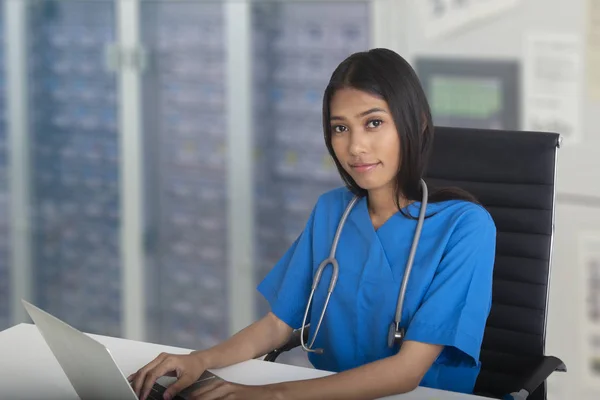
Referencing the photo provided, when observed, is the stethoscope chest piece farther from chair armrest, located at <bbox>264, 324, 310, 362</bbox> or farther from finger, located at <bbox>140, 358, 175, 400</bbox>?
finger, located at <bbox>140, 358, 175, 400</bbox>

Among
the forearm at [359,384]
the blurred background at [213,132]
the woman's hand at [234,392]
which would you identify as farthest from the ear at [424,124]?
the blurred background at [213,132]

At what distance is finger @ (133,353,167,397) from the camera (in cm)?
141

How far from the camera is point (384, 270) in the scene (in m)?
1.57

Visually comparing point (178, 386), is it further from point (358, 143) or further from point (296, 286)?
point (358, 143)

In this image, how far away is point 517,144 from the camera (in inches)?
69.6

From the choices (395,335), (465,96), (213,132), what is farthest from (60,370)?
(213,132)

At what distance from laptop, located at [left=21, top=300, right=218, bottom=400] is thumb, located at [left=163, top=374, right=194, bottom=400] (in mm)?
141

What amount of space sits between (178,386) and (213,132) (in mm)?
1999

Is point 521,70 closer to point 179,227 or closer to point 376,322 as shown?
point 376,322

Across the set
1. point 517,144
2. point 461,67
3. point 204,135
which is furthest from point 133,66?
point 517,144

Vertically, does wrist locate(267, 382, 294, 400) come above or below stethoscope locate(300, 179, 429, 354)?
below

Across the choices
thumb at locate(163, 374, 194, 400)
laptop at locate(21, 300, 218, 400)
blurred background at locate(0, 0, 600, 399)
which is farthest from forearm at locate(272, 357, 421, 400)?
blurred background at locate(0, 0, 600, 399)

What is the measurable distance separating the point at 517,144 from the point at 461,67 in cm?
94

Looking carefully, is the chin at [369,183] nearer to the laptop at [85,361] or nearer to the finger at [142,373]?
the finger at [142,373]
